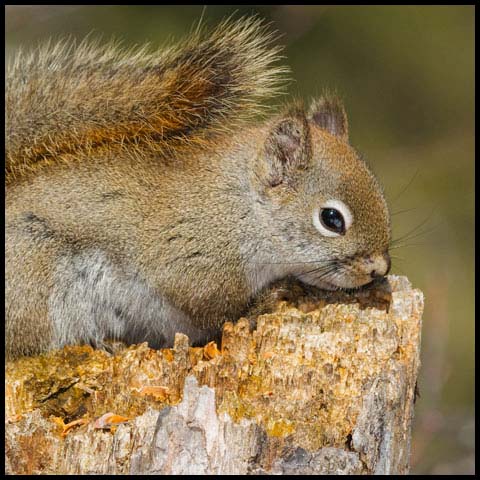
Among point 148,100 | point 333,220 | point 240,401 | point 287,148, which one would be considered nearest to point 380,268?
point 333,220

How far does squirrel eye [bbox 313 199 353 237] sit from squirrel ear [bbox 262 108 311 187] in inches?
6.9

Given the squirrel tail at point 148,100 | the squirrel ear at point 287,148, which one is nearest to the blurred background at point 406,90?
the squirrel tail at point 148,100

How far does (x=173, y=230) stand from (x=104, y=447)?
1.11 meters

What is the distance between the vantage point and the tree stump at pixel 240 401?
7.14 feet

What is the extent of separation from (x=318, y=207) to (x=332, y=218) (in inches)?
2.8

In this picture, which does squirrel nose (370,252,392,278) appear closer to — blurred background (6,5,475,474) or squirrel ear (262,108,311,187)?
squirrel ear (262,108,311,187)

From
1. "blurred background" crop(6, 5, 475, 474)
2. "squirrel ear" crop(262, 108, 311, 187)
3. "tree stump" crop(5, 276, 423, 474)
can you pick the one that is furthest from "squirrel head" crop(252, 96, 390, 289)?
"blurred background" crop(6, 5, 475, 474)

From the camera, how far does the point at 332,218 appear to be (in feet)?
10.2

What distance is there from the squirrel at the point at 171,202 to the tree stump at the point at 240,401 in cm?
21

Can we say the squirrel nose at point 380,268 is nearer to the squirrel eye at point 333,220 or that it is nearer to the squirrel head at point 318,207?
the squirrel head at point 318,207

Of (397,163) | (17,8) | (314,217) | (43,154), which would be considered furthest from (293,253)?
(397,163)

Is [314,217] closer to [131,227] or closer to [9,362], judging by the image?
[131,227]

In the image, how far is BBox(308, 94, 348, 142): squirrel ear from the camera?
345 centimetres

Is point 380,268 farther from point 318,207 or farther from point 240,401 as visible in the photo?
point 240,401
